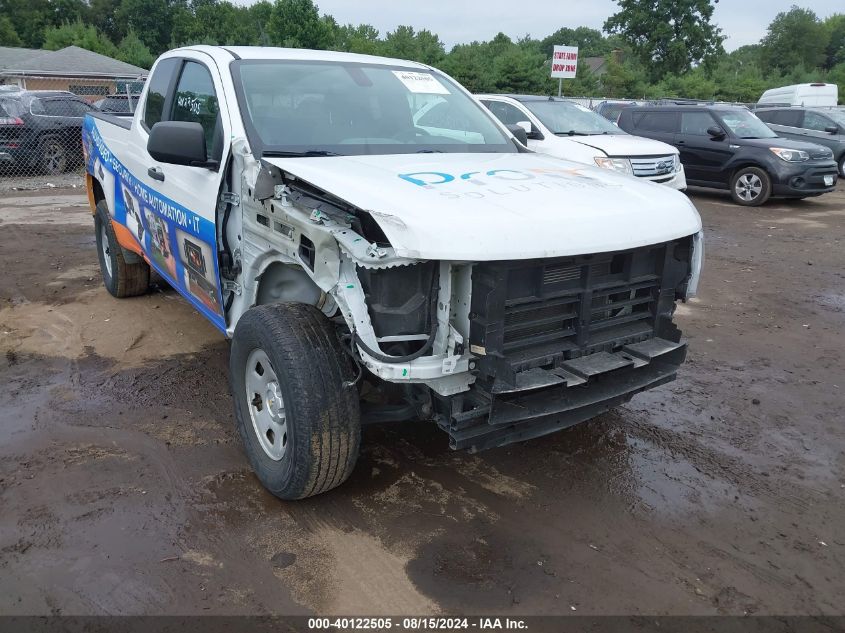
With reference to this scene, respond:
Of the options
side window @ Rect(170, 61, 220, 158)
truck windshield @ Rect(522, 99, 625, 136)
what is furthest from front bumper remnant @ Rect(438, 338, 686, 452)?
truck windshield @ Rect(522, 99, 625, 136)

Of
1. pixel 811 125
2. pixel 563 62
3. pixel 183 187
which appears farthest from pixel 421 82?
pixel 811 125

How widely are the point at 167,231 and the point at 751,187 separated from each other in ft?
37.4

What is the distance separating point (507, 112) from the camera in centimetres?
1087

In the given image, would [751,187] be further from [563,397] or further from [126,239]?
[563,397]

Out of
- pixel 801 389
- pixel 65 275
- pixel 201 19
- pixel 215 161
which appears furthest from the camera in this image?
pixel 201 19

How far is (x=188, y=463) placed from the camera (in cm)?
355

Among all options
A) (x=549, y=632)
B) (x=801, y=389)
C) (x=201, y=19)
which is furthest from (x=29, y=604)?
(x=201, y=19)

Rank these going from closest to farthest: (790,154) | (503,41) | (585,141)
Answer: (585,141) < (790,154) < (503,41)

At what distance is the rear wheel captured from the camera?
14023 mm

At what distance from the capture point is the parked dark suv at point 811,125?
15.5 meters

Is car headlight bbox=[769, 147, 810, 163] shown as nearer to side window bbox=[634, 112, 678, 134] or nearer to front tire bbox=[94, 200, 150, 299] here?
side window bbox=[634, 112, 678, 134]

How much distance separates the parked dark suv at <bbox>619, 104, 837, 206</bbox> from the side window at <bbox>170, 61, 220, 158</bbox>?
10.9m

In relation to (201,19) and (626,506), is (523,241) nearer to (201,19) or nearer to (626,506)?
(626,506)

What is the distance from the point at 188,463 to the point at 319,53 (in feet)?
8.72
